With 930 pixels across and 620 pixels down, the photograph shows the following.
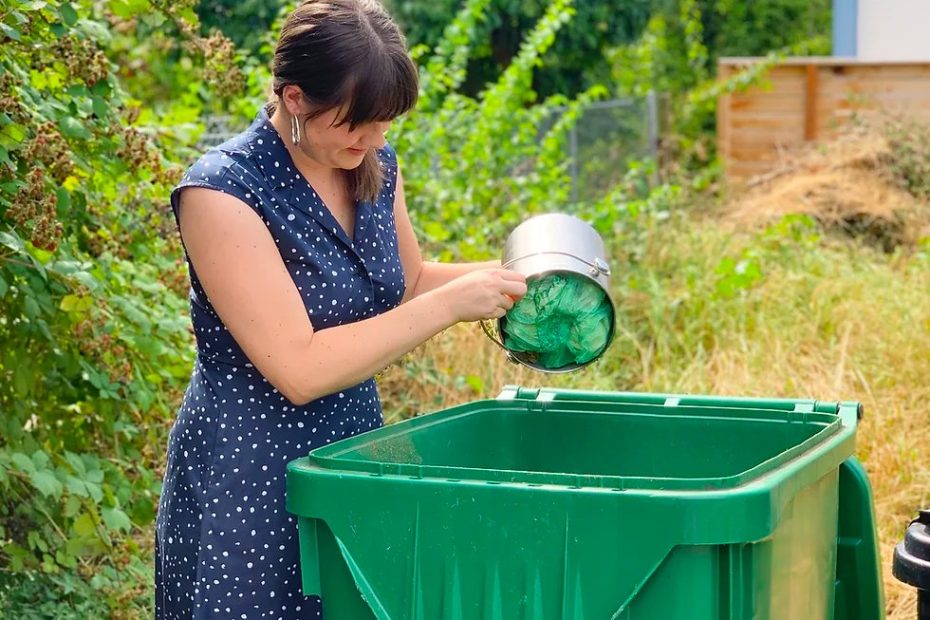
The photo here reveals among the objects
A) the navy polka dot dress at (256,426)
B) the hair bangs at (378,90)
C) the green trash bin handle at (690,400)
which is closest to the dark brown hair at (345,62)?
the hair bangs at (378,90)

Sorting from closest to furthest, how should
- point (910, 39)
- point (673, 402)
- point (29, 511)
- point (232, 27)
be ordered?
point (673, 402), point (29, 511), point (232, 27), point (910, 39)

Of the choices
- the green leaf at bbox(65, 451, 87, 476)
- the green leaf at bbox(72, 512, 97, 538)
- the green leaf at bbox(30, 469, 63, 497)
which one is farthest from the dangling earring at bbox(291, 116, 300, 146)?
the green leaf at bbox(72, 512, 97, 538)

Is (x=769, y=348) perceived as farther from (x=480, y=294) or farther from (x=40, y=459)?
(x=480, y=294)

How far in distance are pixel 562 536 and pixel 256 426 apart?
0.61 metres

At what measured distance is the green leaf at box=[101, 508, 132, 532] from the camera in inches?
126

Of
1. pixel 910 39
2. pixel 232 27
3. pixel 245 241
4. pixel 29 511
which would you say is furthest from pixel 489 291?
pixel 910 39

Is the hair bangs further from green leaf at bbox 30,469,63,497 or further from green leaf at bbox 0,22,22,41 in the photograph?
green leaf at bbox 30,469,63,497

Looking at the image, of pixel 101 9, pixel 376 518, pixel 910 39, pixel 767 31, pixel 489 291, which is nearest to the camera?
pixel 376 518

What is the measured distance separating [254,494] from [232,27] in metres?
8.45

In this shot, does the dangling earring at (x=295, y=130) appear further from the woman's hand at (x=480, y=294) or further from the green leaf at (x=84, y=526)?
the green leaf at (x=84, y=526)

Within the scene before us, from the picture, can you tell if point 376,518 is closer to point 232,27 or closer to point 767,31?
point 232,27

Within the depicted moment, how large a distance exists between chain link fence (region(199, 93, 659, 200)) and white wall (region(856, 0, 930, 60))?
6.16 feet

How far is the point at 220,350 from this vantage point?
2.30 meters

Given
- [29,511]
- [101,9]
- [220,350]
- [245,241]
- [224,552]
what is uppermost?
[101,9]
